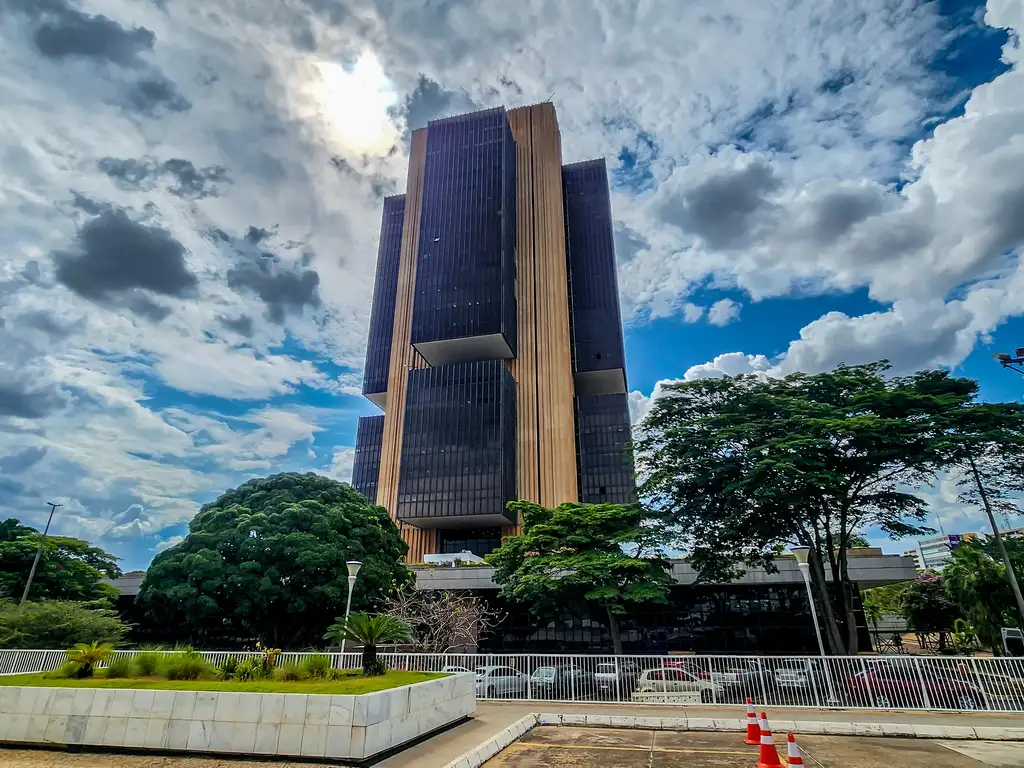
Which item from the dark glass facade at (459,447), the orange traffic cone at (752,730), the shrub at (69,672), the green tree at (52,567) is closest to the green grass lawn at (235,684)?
the shrub at (69,672)

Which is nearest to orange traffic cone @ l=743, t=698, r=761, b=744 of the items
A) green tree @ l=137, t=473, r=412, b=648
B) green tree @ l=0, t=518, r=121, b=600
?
green tree @ l=137, t=473, r=412, b=648

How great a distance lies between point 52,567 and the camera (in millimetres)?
28875

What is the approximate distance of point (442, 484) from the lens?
190ft

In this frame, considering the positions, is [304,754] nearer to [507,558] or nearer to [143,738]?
[143,738]

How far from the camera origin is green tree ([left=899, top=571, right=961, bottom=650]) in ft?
129

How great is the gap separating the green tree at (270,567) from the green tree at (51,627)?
1917mm

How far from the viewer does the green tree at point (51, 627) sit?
2036cm

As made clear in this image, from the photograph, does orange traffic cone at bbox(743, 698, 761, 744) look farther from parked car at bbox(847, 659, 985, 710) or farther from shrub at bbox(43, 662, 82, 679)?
shrub at bbox(43, 662, 82, 679)

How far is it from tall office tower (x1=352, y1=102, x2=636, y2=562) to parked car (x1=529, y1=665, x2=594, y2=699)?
39.0m

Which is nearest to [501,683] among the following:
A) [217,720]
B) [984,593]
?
[217,720]

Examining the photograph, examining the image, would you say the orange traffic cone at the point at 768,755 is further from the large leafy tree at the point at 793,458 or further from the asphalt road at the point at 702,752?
the large leafy tree at the point at 793,458

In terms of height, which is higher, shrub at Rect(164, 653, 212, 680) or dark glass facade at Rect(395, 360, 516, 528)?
dark glass facade at Rect(395, 360, 516, 528)

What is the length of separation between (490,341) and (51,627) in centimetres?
4799

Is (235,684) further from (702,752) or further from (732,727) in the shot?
(732,727)
